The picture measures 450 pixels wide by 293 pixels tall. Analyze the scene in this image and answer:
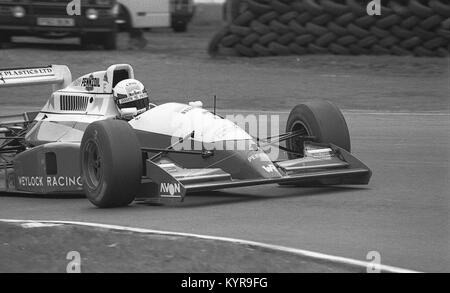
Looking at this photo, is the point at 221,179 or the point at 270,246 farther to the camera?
the point at 221,179

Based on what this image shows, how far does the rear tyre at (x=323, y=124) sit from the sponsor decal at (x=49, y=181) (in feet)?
6.49

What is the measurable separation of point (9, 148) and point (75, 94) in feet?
2.74

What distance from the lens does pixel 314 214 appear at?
7.92 meters

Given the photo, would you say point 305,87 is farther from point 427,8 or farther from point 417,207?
point 417,207

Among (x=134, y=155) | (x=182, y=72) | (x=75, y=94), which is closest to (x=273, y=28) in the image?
(x=182, y=72)

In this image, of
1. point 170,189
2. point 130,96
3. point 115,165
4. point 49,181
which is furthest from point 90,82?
point 170,189

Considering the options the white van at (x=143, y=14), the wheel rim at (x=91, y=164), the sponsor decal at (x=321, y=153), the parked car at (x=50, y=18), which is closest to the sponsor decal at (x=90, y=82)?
the wheel rim at (x=91, y=164)

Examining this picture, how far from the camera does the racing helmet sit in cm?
966

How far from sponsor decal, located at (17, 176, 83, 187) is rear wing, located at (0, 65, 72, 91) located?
1235mm

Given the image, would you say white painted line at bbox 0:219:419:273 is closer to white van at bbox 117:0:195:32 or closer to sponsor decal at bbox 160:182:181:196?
sponsor decal at bbox 160:182:181:196

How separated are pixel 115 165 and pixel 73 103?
7.08 feet

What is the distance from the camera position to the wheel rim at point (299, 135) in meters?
9.61

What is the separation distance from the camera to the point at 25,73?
35.1 ft

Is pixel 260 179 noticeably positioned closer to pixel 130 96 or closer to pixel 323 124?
pixel 323 124
